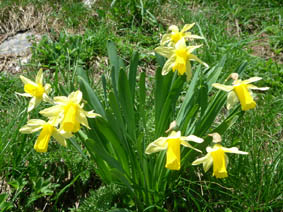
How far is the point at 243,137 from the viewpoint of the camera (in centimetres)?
178

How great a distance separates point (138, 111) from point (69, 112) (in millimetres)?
799

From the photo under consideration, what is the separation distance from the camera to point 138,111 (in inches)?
76.7

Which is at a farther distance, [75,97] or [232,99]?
[232,99]

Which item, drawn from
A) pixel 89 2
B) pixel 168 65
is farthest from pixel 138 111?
pixel 89 2

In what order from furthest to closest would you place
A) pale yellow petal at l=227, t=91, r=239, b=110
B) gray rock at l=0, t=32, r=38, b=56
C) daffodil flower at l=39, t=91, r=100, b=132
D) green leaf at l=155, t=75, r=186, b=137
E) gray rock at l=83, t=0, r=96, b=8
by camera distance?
1. gray rock at l=83, t=0, r=96, b=8
2. gray rock at l=0, t=32, r=38, b=56
3. green leaf at l=155, t=75, r=186, b=137
4. pale yellow petal at l=227, t=91, r=239, b=110
5. daffodil flower at l=39, t=91, r=100, b=132

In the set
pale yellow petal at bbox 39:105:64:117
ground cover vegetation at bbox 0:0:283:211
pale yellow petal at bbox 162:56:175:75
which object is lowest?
ground cover vegetation at bbox 0:0:283:211

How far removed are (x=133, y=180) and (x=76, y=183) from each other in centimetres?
47

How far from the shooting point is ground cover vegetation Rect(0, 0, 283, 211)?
5.00ft

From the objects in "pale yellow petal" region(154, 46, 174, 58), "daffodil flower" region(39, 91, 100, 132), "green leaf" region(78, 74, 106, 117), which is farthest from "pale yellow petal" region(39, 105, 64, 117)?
"pale yellow petal" region(154, 46, 174, 58)

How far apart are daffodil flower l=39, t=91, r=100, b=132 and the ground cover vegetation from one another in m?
0.09

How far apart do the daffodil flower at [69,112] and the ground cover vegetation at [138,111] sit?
0.09 m

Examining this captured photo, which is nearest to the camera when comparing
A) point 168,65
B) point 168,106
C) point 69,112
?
point 69,112

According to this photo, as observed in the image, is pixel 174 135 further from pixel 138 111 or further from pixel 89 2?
pixel 89 2

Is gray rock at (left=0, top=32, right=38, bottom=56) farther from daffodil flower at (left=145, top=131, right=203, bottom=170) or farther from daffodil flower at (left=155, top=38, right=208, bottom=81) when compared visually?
daffodil flower at (left=145, top=131, right=203, bottom=170)
